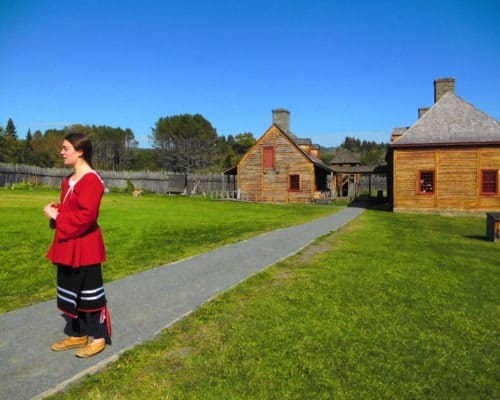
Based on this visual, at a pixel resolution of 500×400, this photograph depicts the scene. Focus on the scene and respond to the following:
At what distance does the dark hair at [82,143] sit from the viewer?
432cm

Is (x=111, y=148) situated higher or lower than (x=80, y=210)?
higher

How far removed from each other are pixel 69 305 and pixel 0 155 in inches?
3252

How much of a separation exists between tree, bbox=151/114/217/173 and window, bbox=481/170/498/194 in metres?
65.8

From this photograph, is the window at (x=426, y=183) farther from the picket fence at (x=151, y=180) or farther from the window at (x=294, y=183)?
the picket fence at (x=151, y=180)

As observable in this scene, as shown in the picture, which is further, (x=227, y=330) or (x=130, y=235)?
(x=130, y=235)

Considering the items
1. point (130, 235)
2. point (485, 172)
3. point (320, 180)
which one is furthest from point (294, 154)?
point (130, 235)

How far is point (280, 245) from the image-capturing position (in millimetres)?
11586

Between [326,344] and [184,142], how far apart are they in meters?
89.4

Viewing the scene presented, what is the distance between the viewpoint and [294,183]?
35688mm

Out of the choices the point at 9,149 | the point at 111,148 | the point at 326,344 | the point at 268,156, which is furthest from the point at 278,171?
the point at 111,148

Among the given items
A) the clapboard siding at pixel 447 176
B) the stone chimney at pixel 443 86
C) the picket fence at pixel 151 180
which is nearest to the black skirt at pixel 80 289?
the clapboard siding at pixel 447 176

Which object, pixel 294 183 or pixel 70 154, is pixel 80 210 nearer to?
pixel 70 154

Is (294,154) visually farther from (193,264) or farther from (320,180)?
(193,264)

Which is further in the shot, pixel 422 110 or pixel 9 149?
pixel 9 149
